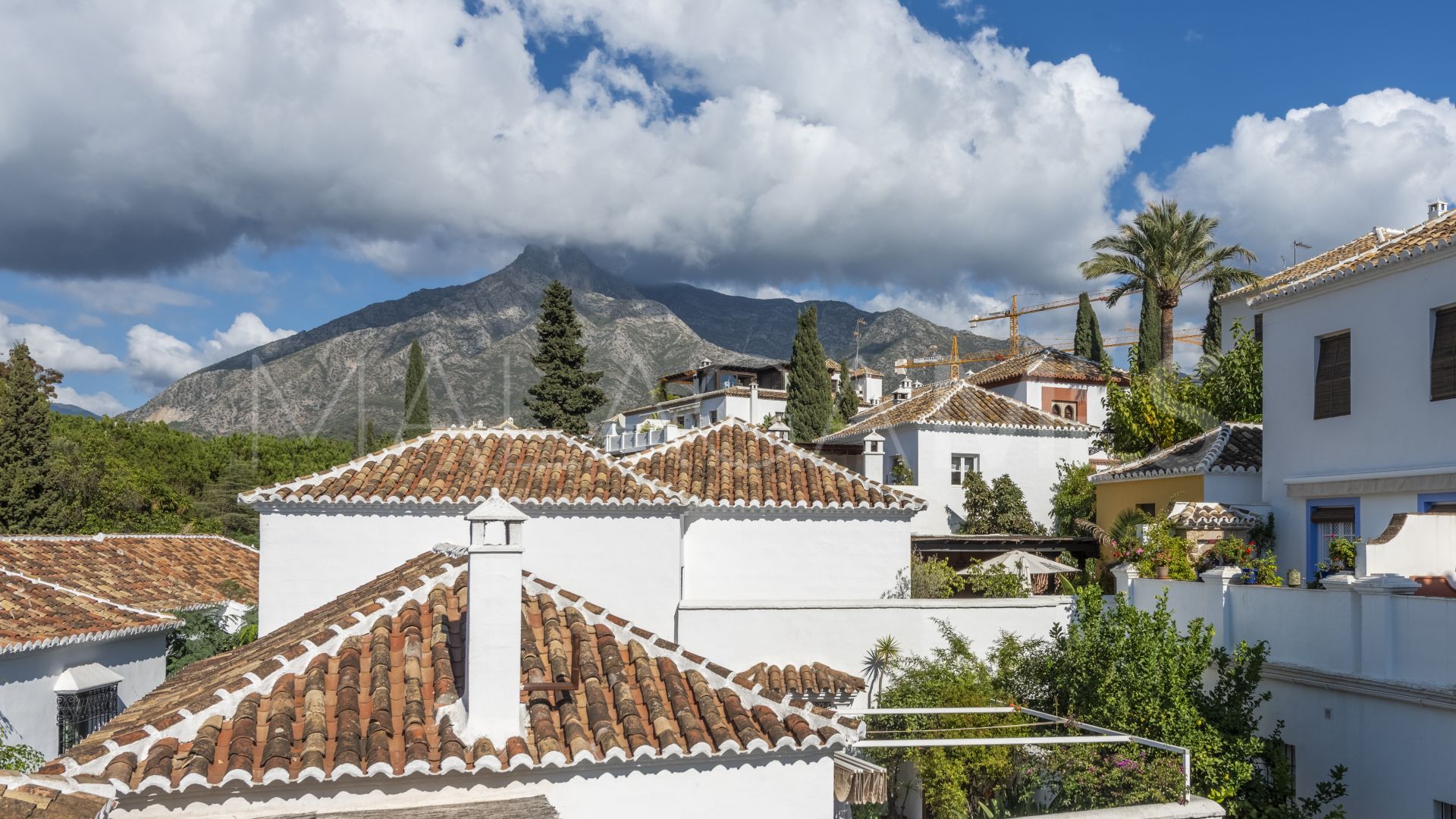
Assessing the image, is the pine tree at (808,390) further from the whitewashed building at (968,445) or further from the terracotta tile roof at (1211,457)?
the terracotta tile roof at (1211,457)

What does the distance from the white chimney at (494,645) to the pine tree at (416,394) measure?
→ 52.1 meters

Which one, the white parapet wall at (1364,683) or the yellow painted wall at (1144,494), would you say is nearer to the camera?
the white parapet wall at (1364,683)

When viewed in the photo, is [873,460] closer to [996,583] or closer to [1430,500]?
[996,583]

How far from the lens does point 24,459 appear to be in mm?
37250

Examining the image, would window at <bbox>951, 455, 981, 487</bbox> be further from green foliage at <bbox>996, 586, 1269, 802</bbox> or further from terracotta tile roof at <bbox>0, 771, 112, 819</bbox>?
terracotta tile roof at <bbox>0, 771, 112, 819</bbox>

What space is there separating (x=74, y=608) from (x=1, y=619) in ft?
6.68

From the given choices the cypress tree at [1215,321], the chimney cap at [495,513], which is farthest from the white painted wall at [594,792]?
the cypress tree at [1215,321]

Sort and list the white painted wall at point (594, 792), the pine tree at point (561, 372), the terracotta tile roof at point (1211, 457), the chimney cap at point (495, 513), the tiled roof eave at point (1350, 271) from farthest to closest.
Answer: the pine tree at point (561, 372) < the terracotta tile roof at point (1211, 457) < the tiled roof eave at point (1350, 271) < the chimney cap at point (495, 513) < the white painted wall at point (594, 792)

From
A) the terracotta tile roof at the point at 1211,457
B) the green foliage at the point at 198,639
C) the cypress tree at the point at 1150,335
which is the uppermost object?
the cypress tree at the point at 1150,335

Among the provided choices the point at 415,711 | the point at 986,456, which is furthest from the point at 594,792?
the point at 986,456

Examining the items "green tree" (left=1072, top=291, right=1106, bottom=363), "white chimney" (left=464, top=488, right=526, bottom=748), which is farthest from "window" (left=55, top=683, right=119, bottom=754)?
"green tree" (left=1072, top=291, right=1106, bottom=363)

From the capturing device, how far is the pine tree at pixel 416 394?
197 ft

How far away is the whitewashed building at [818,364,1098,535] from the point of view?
117 feet

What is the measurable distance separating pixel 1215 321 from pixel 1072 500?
15.1 m
